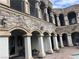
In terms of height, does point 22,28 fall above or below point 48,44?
above

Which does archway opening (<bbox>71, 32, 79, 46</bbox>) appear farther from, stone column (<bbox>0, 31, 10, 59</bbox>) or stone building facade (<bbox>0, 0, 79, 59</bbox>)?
stone column (<bbox>0, 31, 10, 59</bbox>)

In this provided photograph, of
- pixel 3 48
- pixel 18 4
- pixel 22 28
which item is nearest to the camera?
pixel 3 48

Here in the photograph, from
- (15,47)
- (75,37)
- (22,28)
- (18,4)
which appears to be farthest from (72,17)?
(22,28)

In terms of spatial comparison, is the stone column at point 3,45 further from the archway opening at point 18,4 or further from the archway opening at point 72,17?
the archway opening at point 72,17

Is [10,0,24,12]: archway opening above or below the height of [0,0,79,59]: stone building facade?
above

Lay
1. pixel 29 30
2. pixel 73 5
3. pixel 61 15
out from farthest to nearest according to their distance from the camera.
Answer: pixel 61 15, pixel 73 5, pixel 29 30

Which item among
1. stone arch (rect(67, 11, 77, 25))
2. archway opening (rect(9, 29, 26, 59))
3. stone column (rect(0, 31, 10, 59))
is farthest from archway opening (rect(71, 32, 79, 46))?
stone column (rect(0, 31, 10, 59))

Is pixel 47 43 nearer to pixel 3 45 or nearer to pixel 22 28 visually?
pixel 22 28

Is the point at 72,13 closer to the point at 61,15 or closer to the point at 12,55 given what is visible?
the point at 61,15

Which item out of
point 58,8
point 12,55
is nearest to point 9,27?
point 12,55

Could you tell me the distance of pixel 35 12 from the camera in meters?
13.9

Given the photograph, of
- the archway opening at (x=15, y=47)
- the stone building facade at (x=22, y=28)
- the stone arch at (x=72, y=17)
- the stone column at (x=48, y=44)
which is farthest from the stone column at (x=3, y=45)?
the stone arch at (x=72, y=17)

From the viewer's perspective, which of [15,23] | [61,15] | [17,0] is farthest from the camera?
[61,15]

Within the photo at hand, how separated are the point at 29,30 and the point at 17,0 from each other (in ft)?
12.9
